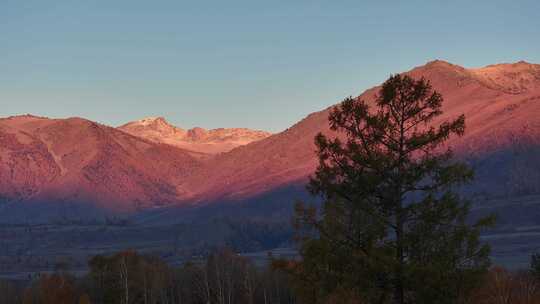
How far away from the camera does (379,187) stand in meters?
28.6

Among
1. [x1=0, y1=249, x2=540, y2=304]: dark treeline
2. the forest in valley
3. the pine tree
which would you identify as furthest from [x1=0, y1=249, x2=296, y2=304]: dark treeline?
the pine tree

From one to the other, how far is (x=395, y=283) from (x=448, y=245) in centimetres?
239

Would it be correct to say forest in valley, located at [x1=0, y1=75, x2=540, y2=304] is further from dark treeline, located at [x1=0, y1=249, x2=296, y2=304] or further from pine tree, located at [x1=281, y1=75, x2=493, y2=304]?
dark treeline, located at [x1=0, y1=249, x2=296, y2=304]

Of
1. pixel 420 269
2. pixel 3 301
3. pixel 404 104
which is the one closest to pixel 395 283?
pixel 420 269

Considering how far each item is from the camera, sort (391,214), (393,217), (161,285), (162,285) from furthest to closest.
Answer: (162,285), (161,285), (393,217), (391,214)

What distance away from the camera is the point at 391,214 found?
92.9 feet

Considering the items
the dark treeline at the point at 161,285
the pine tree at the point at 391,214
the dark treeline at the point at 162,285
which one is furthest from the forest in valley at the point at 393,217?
the dark treeline at the point at 161,285

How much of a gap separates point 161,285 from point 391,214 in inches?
3239

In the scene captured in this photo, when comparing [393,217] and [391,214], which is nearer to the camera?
[391,214]

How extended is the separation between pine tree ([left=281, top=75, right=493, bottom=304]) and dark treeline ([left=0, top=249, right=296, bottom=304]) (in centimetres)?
6813

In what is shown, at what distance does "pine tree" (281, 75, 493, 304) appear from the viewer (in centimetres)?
2688

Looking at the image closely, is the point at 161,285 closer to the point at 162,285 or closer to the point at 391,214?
the point at 162,285

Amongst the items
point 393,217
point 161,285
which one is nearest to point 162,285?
point 161,285

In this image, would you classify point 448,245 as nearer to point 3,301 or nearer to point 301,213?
point 301,213
